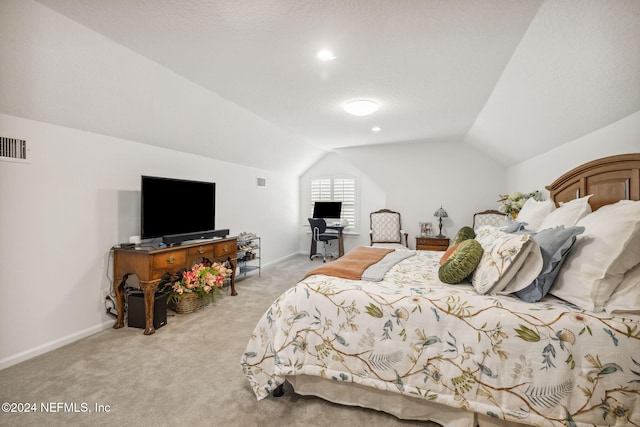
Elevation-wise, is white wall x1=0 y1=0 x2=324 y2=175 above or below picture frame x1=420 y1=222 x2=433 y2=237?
above

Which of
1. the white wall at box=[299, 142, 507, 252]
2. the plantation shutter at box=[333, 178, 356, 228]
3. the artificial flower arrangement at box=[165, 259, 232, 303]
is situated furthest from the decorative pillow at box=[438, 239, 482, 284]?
the plantation shutter at box=[333, 178, 356, 228]

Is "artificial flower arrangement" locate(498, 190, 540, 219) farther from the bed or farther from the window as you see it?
the window

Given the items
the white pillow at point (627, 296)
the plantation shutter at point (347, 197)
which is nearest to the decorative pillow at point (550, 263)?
the white pillow at point (627, 296)

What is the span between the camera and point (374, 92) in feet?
9.78

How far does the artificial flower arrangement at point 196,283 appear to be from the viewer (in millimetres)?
3160

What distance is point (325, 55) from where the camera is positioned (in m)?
2.23

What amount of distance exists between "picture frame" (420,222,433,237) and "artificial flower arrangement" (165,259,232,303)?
12.3 feet

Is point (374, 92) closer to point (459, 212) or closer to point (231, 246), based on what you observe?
point (231, 246)

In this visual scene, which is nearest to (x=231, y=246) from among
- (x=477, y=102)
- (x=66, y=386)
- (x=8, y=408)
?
(x=66, y=386)

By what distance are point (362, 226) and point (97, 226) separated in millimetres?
4773

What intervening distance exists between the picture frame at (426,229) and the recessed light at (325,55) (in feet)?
12.9

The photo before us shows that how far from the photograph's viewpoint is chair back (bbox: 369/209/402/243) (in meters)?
5.55

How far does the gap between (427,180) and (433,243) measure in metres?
1.28

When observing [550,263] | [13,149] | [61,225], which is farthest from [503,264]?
[13,149]
